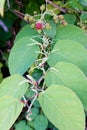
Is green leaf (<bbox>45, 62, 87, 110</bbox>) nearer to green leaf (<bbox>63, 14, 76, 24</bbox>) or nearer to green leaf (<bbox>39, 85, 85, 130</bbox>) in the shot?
green leaf (<bbox>39, 85, 85, 130</bbox>)

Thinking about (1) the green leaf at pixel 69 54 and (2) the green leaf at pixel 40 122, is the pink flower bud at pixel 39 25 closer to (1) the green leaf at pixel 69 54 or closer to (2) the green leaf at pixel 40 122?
(1) the green leaf at pixel 69 54

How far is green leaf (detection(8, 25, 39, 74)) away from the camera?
2.95ft

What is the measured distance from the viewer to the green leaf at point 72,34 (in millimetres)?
966

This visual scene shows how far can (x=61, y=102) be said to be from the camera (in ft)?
2.49

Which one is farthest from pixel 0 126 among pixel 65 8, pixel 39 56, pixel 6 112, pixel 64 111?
pixel 65 8

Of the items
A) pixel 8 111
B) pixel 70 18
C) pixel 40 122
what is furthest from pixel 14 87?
pixel 70 18

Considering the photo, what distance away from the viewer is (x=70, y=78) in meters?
0.81

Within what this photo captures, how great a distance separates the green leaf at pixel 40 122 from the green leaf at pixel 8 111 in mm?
184

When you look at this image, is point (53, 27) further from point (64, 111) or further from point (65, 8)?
point (64, 111)

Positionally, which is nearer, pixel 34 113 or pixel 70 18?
pixel 34 113

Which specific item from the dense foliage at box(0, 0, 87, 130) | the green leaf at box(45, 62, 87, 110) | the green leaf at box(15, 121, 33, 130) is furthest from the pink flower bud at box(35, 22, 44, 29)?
the green leaf at box(15, 121, 33, 130)

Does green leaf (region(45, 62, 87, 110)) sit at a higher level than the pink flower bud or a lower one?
lower

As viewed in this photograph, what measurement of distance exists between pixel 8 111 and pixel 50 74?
0.14 meters

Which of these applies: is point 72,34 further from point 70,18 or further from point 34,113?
point 34,113
